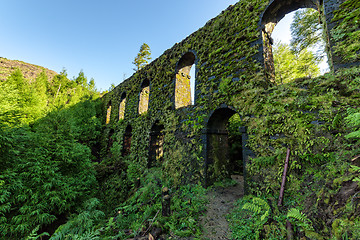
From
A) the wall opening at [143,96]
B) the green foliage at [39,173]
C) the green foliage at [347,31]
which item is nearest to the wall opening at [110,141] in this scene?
the wall opening at [143,96]

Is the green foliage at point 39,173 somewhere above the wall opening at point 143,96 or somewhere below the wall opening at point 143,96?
below

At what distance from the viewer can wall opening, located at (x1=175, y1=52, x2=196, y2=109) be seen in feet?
23.3

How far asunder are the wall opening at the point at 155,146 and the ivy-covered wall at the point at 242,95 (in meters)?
0.23

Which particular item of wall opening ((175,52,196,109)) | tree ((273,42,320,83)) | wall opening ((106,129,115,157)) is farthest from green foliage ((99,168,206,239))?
tree ((273,42,320,83))

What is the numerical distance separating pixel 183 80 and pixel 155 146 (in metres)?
3.83

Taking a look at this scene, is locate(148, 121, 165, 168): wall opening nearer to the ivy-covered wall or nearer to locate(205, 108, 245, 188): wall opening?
the ivy-covered wall

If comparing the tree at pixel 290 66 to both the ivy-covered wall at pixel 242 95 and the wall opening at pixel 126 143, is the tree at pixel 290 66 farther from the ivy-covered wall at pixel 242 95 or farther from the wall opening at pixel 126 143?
the wall opening at pixel 126 143

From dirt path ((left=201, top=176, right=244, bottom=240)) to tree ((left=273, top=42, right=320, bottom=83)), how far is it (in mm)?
11531

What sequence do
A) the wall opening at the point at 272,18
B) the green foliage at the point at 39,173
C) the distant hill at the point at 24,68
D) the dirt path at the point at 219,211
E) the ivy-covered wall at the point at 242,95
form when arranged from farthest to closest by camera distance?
the distant hill at the point at 24,68 → the green foliage at the point at 39,173 → the wall opening at the point at 272,18 → the ivy-covered wall at the point at 242,95 → the dirt path at the point at 219,211

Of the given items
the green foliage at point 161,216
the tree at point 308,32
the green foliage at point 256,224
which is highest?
the tree at point 308,32

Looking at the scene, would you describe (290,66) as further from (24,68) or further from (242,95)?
(24,68)

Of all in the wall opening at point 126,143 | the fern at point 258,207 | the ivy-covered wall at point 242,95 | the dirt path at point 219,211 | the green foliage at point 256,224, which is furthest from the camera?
the wall opening at point 126,143

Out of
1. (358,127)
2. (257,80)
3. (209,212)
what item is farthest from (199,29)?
(209,212)

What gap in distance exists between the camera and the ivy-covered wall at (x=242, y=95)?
3086mm
